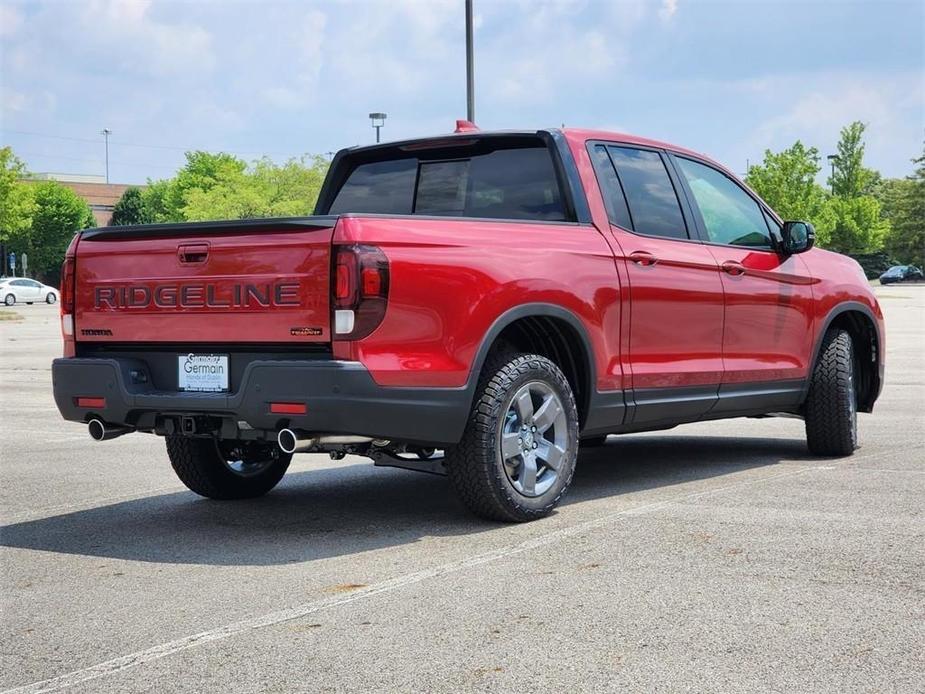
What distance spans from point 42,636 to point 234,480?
9.33ft

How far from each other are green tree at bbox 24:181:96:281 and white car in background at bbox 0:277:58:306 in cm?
3433

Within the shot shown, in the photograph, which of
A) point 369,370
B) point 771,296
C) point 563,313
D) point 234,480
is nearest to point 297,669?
point 369,370

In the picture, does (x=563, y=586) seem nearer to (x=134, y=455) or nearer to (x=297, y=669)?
(x=297, y=669)

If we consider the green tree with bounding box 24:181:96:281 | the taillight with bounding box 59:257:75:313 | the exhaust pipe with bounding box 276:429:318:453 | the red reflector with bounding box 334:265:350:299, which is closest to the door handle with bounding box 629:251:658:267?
the red reflector with bounding box 334:265:350:299

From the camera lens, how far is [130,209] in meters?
117

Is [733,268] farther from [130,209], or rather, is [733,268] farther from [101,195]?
[101,195]

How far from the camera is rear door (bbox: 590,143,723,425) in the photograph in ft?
22.9

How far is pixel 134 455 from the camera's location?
942cm

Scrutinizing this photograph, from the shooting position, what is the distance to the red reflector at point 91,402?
6.15 metres

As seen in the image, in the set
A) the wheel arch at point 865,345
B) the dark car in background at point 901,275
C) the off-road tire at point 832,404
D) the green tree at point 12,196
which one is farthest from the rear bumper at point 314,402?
the dark car in background at point 901,275

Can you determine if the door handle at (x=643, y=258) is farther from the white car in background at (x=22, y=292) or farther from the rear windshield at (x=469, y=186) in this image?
the white car in background at (x=22, y=292)

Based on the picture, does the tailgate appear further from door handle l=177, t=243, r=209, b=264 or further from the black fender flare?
the black fender flare

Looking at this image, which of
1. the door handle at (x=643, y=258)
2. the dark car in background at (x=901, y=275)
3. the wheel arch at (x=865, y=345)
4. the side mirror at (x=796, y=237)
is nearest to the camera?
the door handle at (x=643, y=258)

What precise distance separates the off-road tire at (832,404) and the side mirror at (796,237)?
2.49ft
